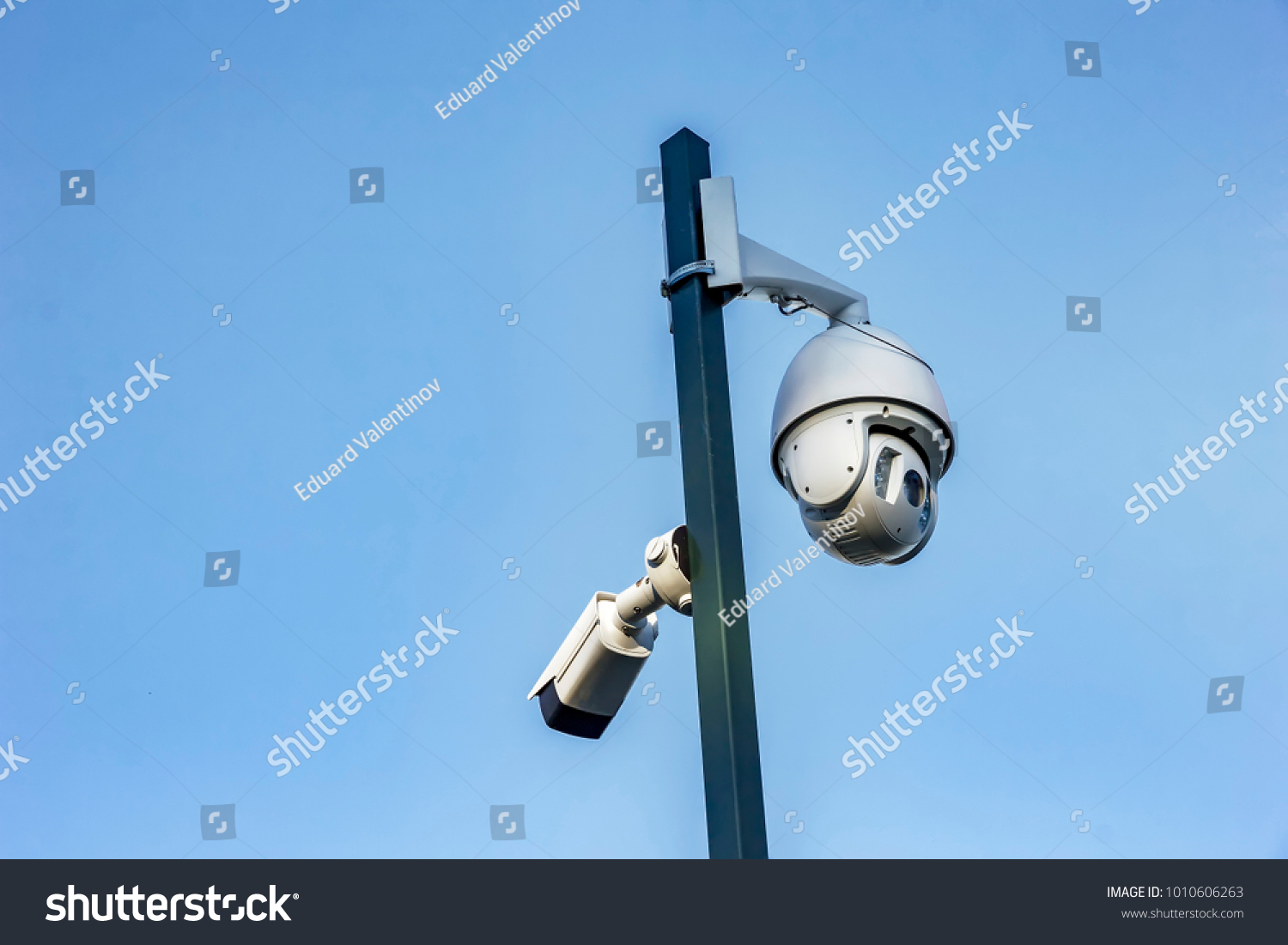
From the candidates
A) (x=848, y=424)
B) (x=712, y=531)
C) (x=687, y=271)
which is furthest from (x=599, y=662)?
(x=687, y=271)

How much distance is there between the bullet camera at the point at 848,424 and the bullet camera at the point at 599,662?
646mm

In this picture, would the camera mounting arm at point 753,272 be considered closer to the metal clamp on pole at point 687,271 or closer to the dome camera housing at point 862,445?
the metal clamp on pole at point 687,271

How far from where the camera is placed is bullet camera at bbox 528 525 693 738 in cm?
416

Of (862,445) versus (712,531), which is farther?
(862,445)

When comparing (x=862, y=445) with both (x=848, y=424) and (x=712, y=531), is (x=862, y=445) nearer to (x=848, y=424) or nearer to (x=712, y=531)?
(x=848, y=424)

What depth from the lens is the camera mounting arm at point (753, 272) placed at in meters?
3.76

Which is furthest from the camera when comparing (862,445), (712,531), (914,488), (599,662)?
(599,662)

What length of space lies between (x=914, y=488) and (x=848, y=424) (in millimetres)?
289

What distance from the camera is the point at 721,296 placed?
380 centimetres

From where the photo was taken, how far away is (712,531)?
3420mm

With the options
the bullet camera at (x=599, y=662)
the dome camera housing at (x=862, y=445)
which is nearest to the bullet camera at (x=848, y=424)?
the dome camera housing at (x=862, y=445)

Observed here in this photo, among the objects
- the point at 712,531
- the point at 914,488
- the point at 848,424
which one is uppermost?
the point at 848,424

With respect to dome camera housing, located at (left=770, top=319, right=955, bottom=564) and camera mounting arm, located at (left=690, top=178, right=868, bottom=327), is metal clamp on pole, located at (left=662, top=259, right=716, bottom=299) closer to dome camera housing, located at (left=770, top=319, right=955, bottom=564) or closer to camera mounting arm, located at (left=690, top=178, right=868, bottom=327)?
camera mounting arm, located at (left=690, top=178, right=868, bottom=327)
